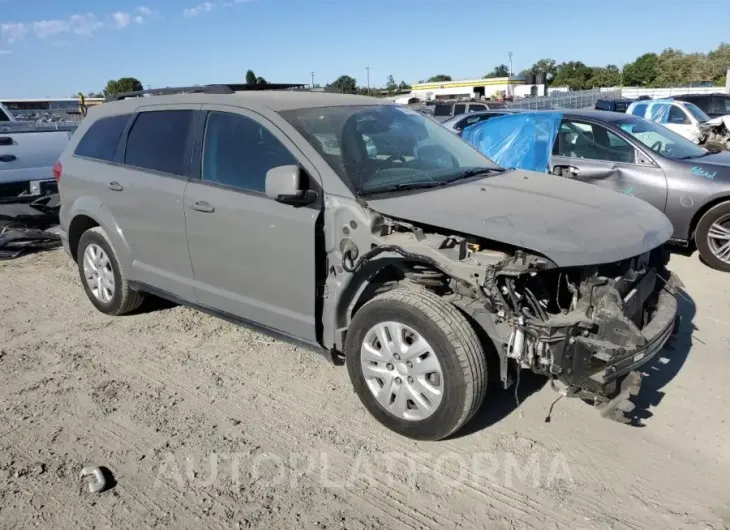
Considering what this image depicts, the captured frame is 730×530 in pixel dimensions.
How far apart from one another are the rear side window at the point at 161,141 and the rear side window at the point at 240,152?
266 mm

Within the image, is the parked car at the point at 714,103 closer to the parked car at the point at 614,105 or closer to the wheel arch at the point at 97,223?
the parked car at the point at 614,105

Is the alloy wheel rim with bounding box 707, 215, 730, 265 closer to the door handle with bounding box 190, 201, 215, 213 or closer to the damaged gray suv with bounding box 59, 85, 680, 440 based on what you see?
the damaged gray suv with bounding box 59, 85, 680, 440

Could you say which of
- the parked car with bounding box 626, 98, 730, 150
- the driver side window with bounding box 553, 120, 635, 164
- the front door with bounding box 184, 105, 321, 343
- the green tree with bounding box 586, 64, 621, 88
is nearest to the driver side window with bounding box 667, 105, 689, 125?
the parked car with bounding box 626, 98, 730, 150

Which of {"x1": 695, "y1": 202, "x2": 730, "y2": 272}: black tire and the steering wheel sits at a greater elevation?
the steering wheel

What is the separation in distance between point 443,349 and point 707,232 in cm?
481

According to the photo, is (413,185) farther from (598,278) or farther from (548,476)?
(548,476)

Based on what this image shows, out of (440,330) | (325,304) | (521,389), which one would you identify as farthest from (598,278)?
(325,304)

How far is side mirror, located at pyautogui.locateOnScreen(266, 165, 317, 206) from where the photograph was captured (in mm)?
3590

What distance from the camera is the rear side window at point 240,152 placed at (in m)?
3.97

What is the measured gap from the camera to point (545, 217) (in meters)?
3.40

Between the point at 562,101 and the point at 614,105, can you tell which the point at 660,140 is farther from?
the point at 562,101

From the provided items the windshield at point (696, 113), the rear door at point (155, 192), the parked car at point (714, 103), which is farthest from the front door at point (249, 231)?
the parked car at point (714, 103)

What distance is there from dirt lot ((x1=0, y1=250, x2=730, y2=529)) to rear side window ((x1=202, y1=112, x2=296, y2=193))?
1380 mm

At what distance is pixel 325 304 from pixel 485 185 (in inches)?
51.8
